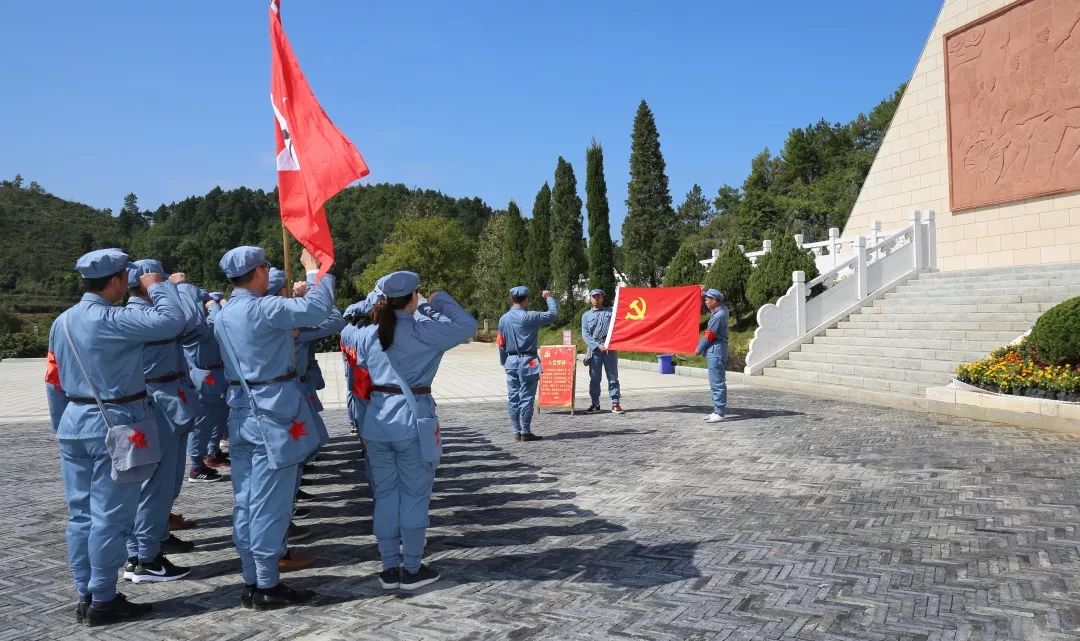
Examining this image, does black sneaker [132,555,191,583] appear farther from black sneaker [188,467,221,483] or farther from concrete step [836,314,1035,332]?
concrete step [836,314,1035,332]

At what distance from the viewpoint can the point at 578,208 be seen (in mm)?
36219

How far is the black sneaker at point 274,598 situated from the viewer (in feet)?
13.1

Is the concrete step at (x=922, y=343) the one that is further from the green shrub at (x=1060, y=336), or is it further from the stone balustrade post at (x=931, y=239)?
the stone balustrade post at (x=931, y=239)

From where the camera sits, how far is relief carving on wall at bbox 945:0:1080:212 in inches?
596

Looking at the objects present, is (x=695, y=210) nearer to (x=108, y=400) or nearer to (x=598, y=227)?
(x=598, y=227)

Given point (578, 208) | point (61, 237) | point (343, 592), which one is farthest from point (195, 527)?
point (61, 237)

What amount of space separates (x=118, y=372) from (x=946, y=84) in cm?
1925

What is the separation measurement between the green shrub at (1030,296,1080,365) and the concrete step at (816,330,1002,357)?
211cm

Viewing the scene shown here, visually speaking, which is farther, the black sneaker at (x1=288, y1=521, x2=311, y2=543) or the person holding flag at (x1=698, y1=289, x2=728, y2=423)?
the person holding flag at (x1=698, y1=289, x2=728, y2=423)

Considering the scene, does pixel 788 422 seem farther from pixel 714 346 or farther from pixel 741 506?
pixel 741 506

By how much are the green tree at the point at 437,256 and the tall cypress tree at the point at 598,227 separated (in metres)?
9.24

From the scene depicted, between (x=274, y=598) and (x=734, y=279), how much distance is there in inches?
738

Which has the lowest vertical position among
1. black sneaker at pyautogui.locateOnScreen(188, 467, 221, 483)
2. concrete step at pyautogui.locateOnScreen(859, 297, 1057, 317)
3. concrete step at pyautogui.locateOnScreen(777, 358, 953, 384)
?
black sneaker at pyautogui.locateOnScreen(188, 467, 221, 483)

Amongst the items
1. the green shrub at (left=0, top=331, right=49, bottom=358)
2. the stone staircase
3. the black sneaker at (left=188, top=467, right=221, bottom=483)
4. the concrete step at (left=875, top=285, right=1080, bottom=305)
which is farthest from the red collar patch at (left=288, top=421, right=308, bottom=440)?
the green shrub at (left=0, top=331, right=49, bottom=358)
